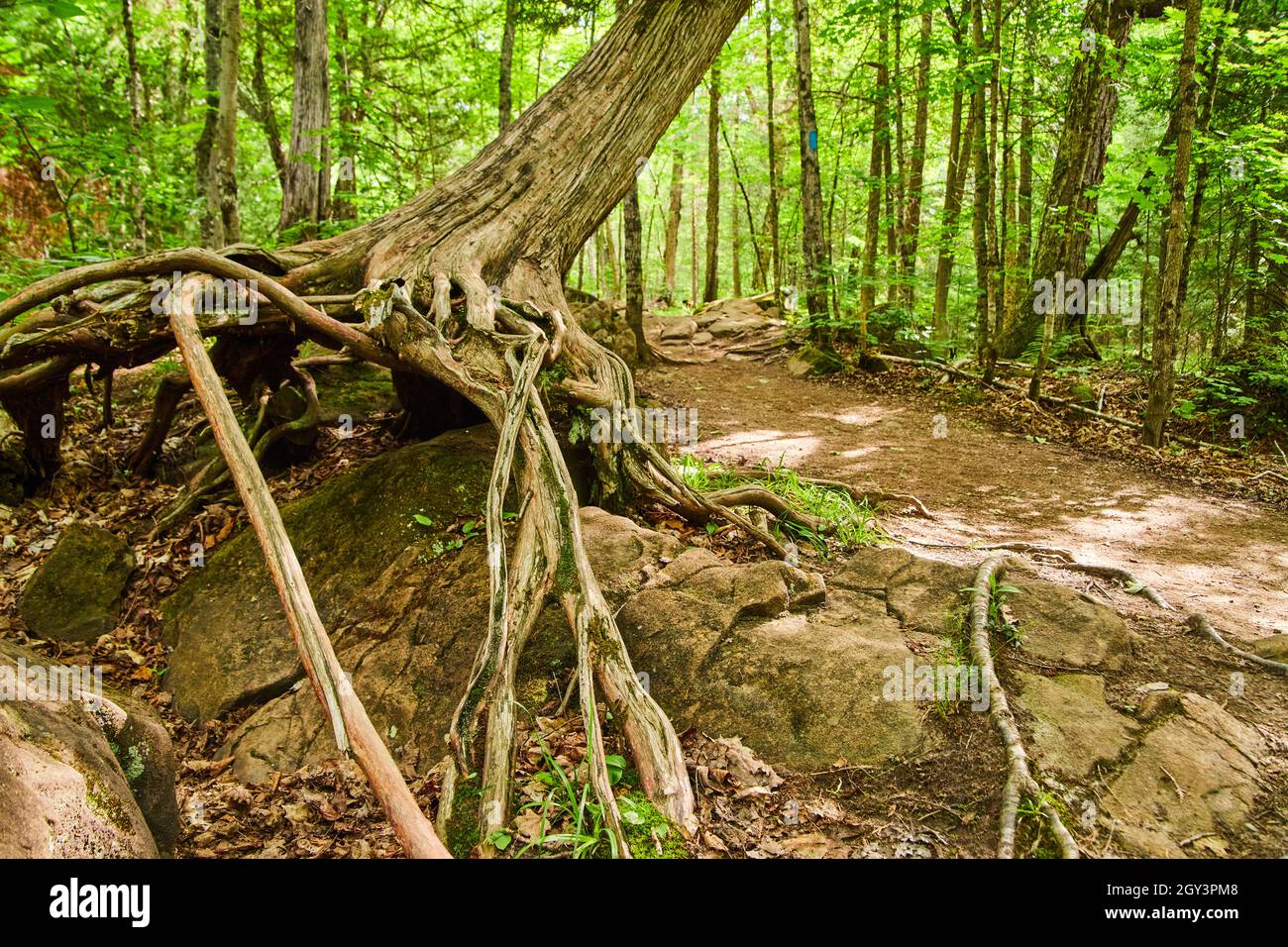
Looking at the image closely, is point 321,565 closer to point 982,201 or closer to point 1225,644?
point 1225,644

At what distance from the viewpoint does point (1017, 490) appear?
624 centimetres

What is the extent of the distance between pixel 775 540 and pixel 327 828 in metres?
2.62

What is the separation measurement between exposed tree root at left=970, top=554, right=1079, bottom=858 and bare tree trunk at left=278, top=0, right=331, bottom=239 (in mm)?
7132

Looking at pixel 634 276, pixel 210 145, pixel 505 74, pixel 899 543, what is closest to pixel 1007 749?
pixel 899 543

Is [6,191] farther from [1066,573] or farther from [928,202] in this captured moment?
[928,202]

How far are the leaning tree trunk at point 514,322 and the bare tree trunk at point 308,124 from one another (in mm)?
3032

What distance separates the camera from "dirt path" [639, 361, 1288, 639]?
4426 millimetres

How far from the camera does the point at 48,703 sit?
82.0 inches

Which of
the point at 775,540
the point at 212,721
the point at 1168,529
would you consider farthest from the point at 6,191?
the point at 1168,529

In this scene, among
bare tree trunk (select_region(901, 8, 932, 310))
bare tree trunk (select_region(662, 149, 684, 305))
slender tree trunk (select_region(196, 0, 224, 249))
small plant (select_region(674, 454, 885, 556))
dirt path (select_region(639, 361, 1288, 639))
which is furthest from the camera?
bare tree trunk (select_region(662, 149, 684, 305))

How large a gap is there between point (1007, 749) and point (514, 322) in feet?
10.6

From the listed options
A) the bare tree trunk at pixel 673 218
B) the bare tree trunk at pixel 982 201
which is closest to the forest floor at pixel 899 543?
the bare tree trunk at pixel 982 201

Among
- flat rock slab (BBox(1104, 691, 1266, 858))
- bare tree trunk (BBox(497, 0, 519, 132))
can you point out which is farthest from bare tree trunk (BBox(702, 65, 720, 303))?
flat rock slab (BBox(1104, 691, 1266, 858))

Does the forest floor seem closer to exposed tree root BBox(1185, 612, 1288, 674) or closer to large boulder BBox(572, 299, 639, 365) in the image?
exposed tree root BBox(1185, 612, 1288, 674)
